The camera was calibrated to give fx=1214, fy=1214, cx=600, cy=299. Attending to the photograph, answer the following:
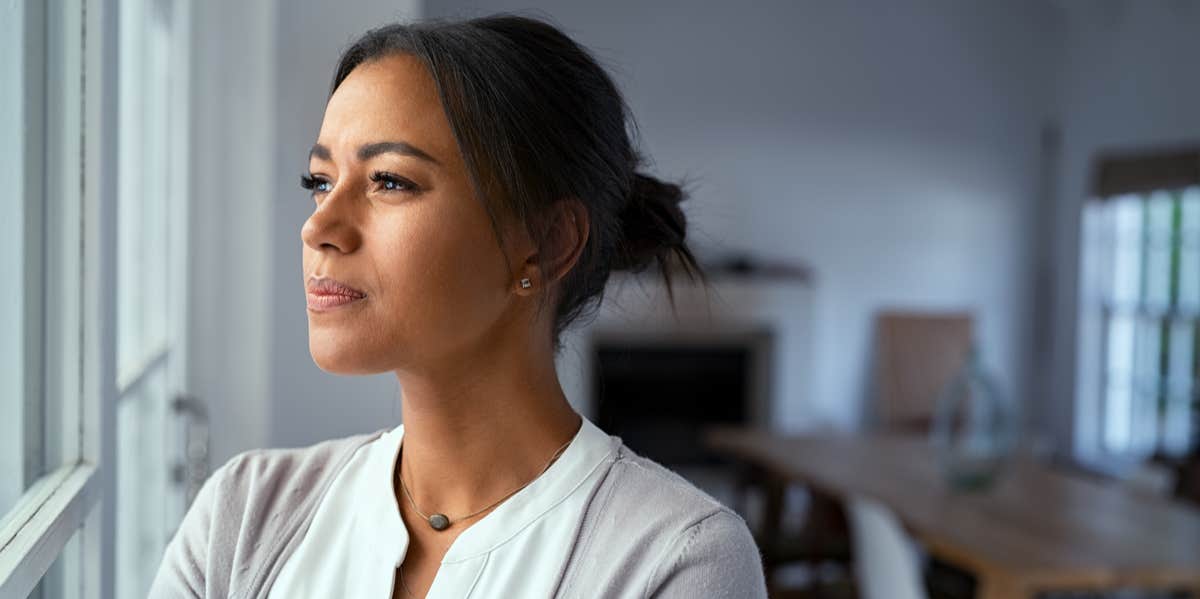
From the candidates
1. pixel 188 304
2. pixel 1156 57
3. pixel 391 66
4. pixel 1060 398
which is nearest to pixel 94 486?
pixel 391 66

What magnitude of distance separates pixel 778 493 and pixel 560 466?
3.79 meters

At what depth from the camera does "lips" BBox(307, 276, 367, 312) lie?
94cm

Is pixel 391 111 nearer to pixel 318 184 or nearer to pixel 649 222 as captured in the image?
pixel 318 184

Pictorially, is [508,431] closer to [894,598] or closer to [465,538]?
[465,538]

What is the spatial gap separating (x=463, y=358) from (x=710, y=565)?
0.26m

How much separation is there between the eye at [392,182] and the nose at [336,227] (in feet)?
0.09

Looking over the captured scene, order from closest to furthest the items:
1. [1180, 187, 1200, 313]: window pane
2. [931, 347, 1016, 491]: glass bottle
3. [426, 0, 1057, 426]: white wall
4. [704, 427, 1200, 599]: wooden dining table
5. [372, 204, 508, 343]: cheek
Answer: [372, 204, 508, 343]: cheek
[704, 427, 1200, 599]: wooden dining table
[931, 347, 1016, 491]: glass bottle
[1180, 187, 1200, 313]: window pane
[426, 0, 1057, 426]: white wall

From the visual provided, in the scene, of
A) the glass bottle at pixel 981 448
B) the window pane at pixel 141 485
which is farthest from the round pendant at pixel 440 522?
the glass bottle at pixel 981 448

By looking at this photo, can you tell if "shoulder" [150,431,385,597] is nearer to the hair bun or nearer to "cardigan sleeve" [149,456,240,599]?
"cardigan sleeve" [149,456,240,599]

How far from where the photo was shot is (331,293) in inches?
37.1

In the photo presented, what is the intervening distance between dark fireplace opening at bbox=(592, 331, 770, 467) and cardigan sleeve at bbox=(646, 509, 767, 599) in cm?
580

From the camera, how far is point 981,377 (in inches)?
142

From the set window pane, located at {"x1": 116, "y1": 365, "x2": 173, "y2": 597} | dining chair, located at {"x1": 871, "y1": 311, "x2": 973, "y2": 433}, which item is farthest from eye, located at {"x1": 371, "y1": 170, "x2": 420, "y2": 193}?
dining chair, located at {"x1": 871, "y1": 311, "x2": 973, "y2": 433}

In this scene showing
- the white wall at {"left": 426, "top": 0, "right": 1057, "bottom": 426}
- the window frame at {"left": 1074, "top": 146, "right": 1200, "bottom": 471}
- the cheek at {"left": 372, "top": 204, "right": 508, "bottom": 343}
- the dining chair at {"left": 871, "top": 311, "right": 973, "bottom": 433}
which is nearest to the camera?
the cheek at {"left": 372, "top": 204, "right": 508, "bottom": 343}
